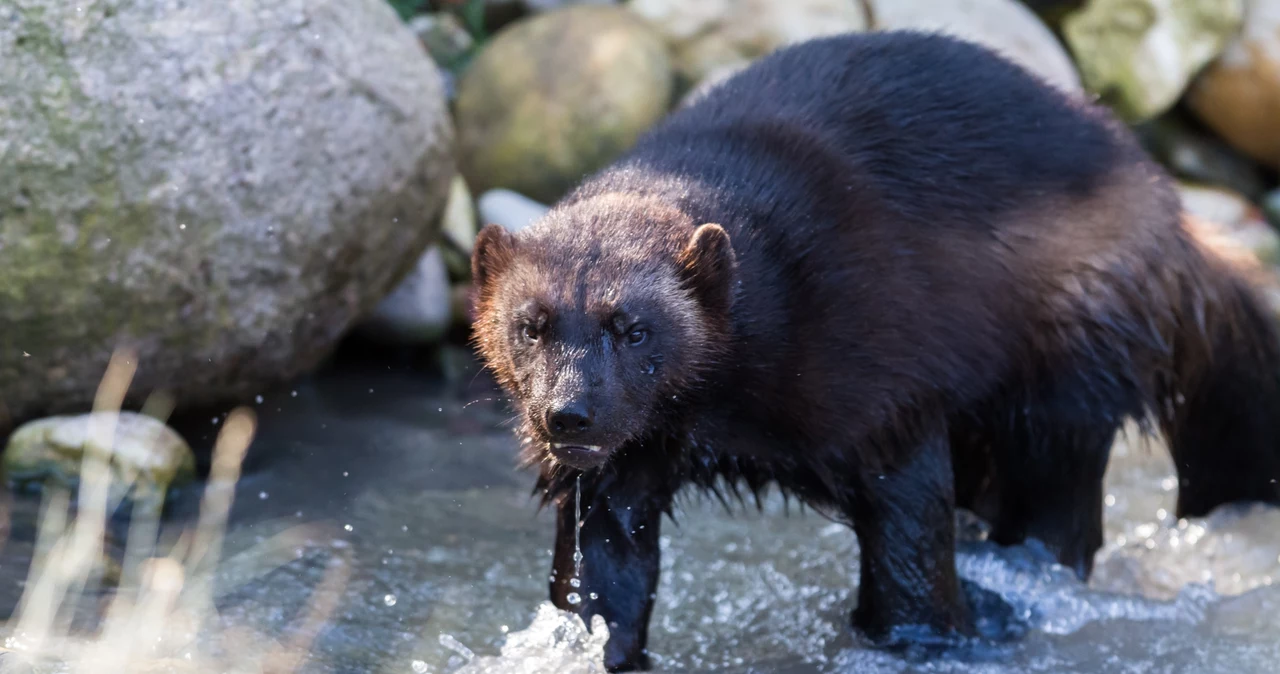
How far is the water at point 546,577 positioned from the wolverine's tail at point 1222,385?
180mm

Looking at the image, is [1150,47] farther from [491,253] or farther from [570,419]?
[570,419]

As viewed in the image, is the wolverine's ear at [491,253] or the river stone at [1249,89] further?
the river stone at [1249,89]

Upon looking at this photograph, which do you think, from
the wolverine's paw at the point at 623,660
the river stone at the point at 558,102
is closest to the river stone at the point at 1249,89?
the river stone at the point at 558,102

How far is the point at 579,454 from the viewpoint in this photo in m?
3.52

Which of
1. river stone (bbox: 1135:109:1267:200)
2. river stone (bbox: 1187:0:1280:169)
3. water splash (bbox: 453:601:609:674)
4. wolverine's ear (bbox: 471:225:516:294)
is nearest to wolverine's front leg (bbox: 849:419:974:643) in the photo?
water splash (bbox: 453:601:609:674)

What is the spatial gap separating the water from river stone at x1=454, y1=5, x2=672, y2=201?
2094mm

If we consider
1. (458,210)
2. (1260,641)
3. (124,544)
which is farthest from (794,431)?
(458,210)

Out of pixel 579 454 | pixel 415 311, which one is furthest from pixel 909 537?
pixel 415 311

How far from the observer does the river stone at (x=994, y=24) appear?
27.7 feet

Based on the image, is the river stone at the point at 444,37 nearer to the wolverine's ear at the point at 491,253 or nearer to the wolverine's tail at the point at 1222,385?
the wolverine's tail at the point at 1222,385

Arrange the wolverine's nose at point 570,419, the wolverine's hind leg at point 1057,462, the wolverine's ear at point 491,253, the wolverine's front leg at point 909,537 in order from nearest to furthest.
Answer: the wolverine's nose at point 570,419
the wolverine's ear at point 491,253
the wolverine's front leg at point 909,537
the wolverine's hind leg at point 1057,462

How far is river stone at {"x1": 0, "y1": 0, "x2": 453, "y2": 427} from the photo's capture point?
5.04 meters

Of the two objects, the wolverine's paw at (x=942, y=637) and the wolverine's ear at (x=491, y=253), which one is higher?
the wolverine's ear at (x=491, y=253)

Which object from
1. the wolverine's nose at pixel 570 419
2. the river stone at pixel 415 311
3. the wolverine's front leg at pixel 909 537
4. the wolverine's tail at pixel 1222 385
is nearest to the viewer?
the wolverine's nose at pixel 570 419
